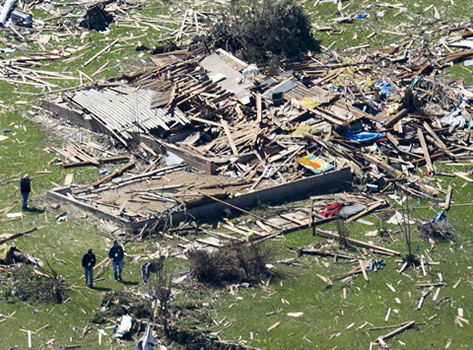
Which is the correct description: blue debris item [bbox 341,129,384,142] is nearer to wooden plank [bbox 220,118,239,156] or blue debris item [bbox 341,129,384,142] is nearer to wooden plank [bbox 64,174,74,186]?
wooden plank [bbox 220,118,239,156]

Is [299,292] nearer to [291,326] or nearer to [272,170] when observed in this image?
[291,326]

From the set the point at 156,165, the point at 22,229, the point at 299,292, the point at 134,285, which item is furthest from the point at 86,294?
the point at 156,165

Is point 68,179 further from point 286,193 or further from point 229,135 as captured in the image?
point 286,193

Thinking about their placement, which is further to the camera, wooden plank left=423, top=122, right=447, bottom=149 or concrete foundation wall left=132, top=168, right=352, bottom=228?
wooden plank left=423, top=122, right=447, bottom=149

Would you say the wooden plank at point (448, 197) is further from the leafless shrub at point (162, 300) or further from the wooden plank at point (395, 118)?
the leafless shrub at point (162, 300)

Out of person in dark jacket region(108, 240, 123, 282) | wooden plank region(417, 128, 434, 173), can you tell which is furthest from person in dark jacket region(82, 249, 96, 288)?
wooden plank region(417, 128, 434, 173)

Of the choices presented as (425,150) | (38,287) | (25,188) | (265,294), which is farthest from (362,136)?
(38,287)
